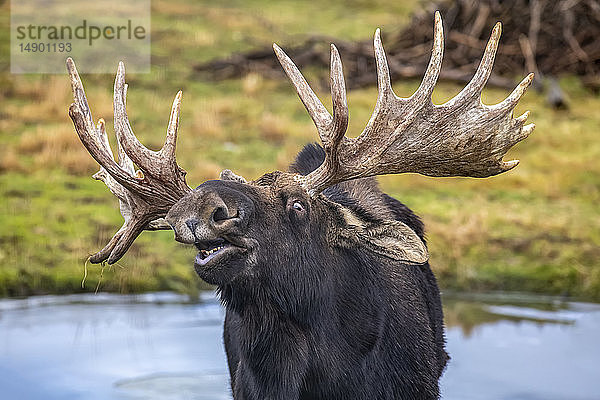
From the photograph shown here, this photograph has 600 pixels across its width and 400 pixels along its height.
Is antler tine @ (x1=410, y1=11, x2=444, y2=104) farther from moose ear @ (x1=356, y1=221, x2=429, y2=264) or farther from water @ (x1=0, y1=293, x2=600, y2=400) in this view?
water @ (x1=0, y1=293, x2=600, y2=400)

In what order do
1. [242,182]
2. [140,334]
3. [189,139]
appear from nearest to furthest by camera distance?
[242,182] → [140,334] → [189,139]

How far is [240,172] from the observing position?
41.8 feet

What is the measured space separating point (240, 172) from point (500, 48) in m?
7.54

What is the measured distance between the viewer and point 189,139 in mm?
14125

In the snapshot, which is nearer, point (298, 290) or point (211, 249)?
point (211, 249)

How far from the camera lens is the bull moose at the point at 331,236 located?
4543 millimetres

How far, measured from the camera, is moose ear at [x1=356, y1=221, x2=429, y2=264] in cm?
475

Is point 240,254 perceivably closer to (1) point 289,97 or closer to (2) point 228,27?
(1) point 289,97

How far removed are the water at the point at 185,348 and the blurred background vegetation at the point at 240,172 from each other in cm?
51

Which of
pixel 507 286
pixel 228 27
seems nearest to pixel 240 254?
pixel 507 286

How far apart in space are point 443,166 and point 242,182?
110 centimetres

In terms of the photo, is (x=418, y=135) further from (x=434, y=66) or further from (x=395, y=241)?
(x=395, y=241)

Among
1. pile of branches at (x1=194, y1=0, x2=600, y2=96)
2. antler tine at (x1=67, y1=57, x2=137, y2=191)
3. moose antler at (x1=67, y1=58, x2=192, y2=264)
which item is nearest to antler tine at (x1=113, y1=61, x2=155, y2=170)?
moose antler at (x1=67, y1=58, x2=192, y2=264)

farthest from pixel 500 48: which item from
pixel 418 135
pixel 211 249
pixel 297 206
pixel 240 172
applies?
pixel 211 249
